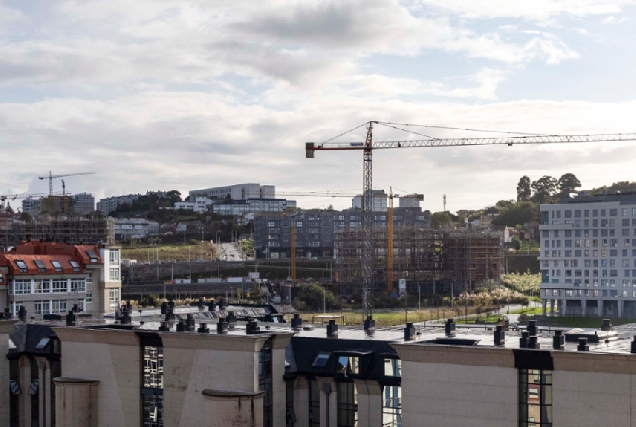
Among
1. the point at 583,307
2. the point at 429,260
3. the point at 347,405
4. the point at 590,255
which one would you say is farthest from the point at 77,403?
the point at 429,260

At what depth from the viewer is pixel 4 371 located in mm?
31641

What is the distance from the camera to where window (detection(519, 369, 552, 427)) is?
2120 centimetres

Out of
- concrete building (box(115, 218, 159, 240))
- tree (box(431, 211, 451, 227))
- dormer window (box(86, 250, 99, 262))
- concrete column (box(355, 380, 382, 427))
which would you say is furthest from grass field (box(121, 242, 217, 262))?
concrete column (box(355, 380, 382, 427))

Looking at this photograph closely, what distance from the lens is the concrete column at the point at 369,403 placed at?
24625 mm

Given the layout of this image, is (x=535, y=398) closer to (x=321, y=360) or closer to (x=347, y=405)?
(x=347, y=405)

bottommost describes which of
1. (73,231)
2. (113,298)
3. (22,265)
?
(113,298)

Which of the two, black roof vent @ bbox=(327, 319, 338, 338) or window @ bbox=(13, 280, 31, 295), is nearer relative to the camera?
black roof vent @ bbox=(327, 319, 338, 338)

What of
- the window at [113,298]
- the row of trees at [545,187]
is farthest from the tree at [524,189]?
the window at [113,298]

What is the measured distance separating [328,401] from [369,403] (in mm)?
1376

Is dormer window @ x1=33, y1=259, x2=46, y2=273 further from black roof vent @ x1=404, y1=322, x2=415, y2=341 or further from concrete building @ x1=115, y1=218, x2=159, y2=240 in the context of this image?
concrete building @ x1=115, y1=218, x2=159, y2=240

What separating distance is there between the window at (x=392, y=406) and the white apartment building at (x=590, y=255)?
66541 millimetres

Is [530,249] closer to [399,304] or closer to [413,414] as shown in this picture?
[399,304]

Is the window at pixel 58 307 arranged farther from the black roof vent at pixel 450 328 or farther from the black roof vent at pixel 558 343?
the black roof vent at pixel 558 343

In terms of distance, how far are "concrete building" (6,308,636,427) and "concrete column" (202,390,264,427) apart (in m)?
0.03
